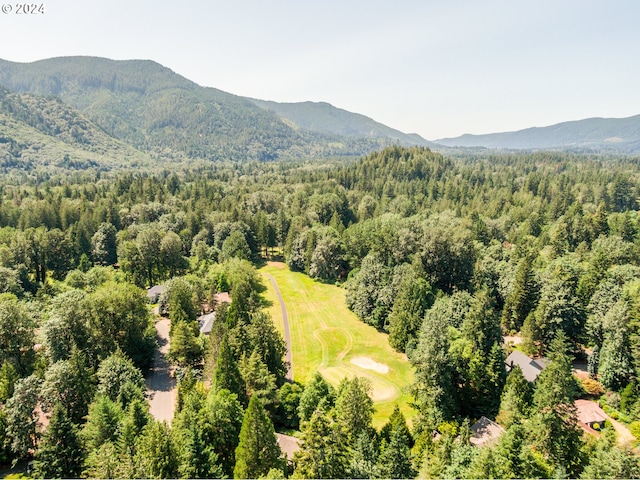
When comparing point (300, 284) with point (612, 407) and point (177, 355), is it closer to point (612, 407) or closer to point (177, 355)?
point (177, 355)

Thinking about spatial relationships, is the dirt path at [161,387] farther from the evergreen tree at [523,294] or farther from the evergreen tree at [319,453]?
the evergreen tree at [523,294]

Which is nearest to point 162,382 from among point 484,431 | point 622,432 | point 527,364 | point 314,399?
point 314,399

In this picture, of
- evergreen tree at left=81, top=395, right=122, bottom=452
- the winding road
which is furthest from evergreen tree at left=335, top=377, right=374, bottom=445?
evergreen tree at left=81, top=395, right=122, bottom=452

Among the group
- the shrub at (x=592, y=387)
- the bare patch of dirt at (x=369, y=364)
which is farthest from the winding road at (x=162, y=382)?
the shrub at (x=592, y=387)

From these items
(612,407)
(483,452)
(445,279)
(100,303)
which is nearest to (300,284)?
(445,279)

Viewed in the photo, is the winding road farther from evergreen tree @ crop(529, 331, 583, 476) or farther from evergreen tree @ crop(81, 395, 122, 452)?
evergreen tree @ crop(529, 331, 583, 476)
